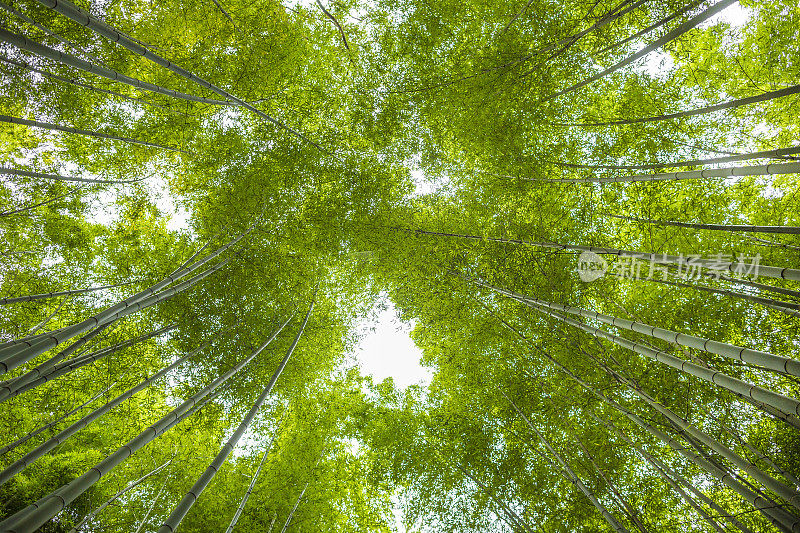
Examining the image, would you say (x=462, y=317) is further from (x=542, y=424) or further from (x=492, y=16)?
(x=492, y=16)

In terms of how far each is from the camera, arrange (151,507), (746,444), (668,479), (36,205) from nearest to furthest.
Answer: (668,479) < (746,444) < (36,205) < (151,507)

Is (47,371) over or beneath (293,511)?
beneath

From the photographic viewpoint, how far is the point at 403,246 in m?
5.73

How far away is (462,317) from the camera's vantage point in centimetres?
594

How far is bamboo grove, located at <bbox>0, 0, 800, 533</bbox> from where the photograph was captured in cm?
479

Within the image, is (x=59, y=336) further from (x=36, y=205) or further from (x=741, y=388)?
(x=36, y=205)

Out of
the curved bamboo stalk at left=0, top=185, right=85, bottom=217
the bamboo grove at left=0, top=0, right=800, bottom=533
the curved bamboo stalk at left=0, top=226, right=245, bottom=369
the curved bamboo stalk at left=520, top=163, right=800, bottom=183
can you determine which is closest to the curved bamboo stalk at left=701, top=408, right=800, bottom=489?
the bamboo grove at left=0, top=0, right=800, bottom=533

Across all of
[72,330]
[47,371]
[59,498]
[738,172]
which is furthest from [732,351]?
[47,371]

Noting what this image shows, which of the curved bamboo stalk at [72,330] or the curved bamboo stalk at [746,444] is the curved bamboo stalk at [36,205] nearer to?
the curved bamboo stalk at [72,330]

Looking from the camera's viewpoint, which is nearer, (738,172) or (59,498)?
(59,498)

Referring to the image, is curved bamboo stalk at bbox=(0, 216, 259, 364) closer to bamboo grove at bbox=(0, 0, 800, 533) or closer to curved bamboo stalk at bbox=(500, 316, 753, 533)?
bamboo grove at bbox=(0, 0, 800, 533)

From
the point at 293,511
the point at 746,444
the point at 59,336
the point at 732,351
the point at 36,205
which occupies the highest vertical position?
the point at 746,444

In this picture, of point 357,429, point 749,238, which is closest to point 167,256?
point 357,429

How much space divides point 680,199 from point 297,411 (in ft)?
23.1
